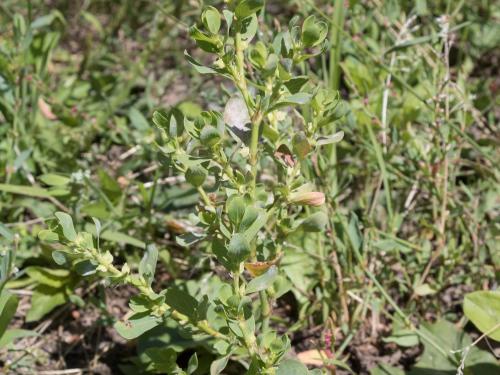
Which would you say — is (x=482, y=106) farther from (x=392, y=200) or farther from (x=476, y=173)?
(x=392, y=200)

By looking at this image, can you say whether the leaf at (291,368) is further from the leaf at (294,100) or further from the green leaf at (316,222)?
the leaf at (294,100)

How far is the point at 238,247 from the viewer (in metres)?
1.43

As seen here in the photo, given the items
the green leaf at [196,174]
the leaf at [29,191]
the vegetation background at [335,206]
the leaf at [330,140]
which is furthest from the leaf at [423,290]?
the leaf at [29,191]

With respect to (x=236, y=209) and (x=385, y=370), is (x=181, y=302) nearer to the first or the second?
(x=236, y=209)

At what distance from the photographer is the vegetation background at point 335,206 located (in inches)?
82.4

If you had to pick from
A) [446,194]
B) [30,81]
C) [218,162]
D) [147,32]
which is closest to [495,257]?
[446,194]

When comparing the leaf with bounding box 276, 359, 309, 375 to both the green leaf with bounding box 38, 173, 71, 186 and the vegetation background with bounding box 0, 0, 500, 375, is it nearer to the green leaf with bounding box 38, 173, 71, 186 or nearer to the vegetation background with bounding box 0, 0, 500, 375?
the vegetation background with bounding box 0, 0, 500, 375

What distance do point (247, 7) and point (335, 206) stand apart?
79cm

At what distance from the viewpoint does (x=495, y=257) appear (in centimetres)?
214

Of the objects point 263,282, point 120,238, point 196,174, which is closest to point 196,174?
point 196,174

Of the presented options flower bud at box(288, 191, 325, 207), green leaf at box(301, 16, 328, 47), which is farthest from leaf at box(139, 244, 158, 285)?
green leaf at box(301, 16, 328, 47)

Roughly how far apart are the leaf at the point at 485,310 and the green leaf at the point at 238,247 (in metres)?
0.70

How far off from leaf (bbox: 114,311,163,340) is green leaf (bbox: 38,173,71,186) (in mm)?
843

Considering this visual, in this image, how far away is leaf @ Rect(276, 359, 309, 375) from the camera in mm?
1526
